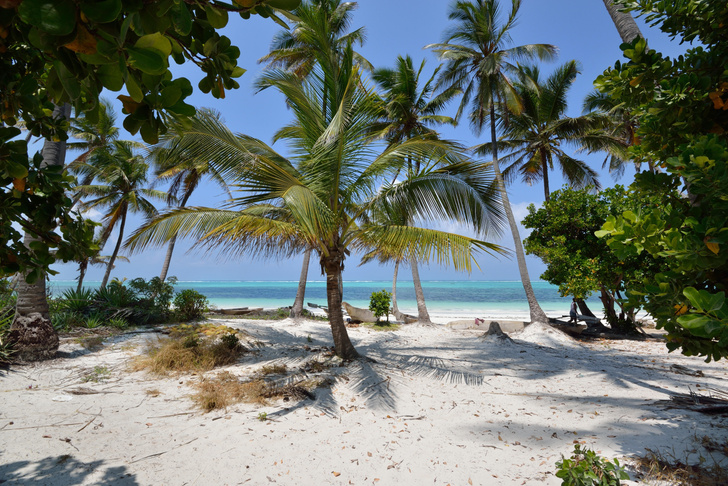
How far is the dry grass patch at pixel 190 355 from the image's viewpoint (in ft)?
17.6

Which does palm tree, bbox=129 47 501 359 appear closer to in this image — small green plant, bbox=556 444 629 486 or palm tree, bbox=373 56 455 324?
small green plant, bbox=556 444 629 486

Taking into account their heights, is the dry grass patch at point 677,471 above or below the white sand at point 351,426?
above

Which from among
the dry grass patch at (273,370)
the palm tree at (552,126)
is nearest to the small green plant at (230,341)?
the dry grass patch at (273,370)

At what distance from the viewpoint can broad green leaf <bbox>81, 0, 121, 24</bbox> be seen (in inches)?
17.6

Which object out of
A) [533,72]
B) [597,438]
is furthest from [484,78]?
[597,438]

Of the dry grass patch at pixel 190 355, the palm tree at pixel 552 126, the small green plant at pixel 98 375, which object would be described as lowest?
the small green plant at pixel 98 375

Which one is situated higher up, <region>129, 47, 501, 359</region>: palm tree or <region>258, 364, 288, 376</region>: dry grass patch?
<region>129, 47, 501, 359</region>: palm tree

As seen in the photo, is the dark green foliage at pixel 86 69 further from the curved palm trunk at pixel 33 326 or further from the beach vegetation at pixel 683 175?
the curved palm trunk at pixel 33 326

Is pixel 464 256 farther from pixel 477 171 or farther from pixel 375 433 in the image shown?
pixel 375 433

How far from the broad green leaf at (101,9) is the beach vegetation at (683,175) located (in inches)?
83.4

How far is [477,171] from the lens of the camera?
5.48 meters

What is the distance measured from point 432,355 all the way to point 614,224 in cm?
608

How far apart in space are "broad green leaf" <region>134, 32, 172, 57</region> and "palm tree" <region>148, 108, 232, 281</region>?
288 mm

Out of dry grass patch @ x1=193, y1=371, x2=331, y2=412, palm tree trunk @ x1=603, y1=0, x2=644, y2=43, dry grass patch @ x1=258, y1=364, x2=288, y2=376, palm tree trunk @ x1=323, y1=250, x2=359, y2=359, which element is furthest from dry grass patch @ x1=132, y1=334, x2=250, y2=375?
palm tree trunk @ x1=603, y1=0, x2=644, y2=43
